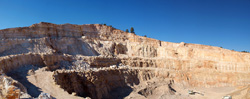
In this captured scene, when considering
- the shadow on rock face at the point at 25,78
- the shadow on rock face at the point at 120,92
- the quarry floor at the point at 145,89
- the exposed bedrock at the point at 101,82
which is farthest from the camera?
the shadow on rock face at the point at 120,92

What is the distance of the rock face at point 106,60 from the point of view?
67.8ft

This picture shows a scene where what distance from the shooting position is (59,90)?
13.6 meters

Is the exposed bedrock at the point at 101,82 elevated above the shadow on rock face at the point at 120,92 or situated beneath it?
elevated above

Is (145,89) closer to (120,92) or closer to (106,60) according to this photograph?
(120,92)

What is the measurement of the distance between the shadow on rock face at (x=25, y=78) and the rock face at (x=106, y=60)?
2.25 ft

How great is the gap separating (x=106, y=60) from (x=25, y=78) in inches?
680

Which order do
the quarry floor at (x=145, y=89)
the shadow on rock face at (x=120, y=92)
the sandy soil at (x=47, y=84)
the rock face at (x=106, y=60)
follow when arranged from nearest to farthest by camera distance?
the sandy soil at (x=47, y=84) → the quarry floor at (x=145, y=89) → the rock face at (x=106, y=60) → the shadow on rock face at (x=120, y=92)

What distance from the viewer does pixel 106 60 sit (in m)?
31.2

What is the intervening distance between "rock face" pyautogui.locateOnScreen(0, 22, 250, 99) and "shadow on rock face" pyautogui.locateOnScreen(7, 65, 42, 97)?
687 millimetres

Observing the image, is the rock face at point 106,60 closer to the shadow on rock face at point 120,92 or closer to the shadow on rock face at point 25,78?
the shadow on rock face at point 120,92

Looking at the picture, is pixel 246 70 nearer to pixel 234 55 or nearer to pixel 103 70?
pixel 234 55

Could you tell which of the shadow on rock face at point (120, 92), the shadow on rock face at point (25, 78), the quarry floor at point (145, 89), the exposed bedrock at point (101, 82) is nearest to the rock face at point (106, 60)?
the exposed bedrock at point (101, 82)

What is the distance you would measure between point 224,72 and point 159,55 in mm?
15159

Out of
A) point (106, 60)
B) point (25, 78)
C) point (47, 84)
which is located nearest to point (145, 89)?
point (106, 60)
